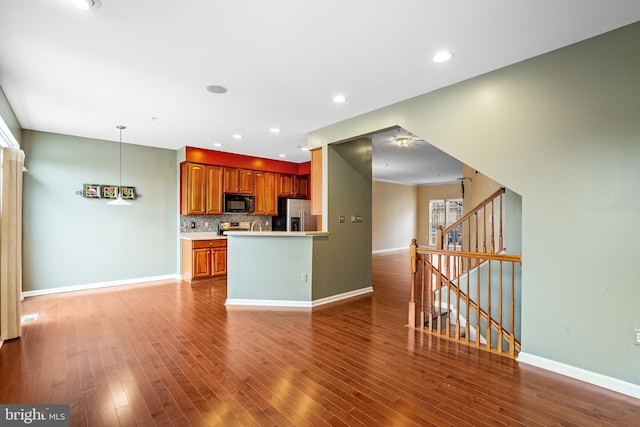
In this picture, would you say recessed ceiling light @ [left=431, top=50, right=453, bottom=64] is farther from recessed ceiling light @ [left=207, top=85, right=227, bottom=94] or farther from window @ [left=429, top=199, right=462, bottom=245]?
window @ [left=429, top=199, right=462, bottom=245]

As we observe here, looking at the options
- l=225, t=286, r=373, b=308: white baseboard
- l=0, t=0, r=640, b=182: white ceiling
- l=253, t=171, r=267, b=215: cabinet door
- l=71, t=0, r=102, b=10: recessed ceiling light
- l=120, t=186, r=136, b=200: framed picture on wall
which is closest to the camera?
l=71, t=0, r=102, b=10: recessed ceiling light

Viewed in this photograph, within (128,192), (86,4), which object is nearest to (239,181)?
(128,192)

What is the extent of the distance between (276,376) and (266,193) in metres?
5.21

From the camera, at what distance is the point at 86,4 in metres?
1.98

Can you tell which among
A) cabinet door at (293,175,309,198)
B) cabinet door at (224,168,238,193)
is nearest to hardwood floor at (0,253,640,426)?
cabinet door at (224,168,238,193)

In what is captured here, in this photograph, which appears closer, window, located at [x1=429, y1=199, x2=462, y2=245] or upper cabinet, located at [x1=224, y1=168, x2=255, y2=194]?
upper cabinet, located at [x1=224, y1=168, x2=255, y2=194]

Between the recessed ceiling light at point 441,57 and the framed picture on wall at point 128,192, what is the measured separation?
18.8 ft

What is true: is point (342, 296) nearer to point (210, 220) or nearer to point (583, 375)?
point (583, 375)

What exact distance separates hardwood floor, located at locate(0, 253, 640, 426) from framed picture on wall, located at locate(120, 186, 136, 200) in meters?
2.48

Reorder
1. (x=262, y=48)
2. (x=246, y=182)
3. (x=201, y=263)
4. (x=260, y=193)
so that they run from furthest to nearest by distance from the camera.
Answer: (x=260, y=193), (x=246, y=182), (x=201, y=263), (x=262, y=48)

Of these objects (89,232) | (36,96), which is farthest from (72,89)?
(89,232)

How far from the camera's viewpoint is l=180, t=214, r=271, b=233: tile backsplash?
6.48m

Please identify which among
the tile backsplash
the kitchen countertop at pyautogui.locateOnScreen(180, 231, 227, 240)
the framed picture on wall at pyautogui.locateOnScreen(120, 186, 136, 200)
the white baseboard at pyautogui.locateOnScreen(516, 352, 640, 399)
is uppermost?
the framed picture on wall at pyautogui.locateOnScreen(120, 186, 136, 200)

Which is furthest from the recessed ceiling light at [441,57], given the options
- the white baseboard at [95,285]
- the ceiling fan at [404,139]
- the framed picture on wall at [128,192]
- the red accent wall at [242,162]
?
the white baseboard at [95,285]
